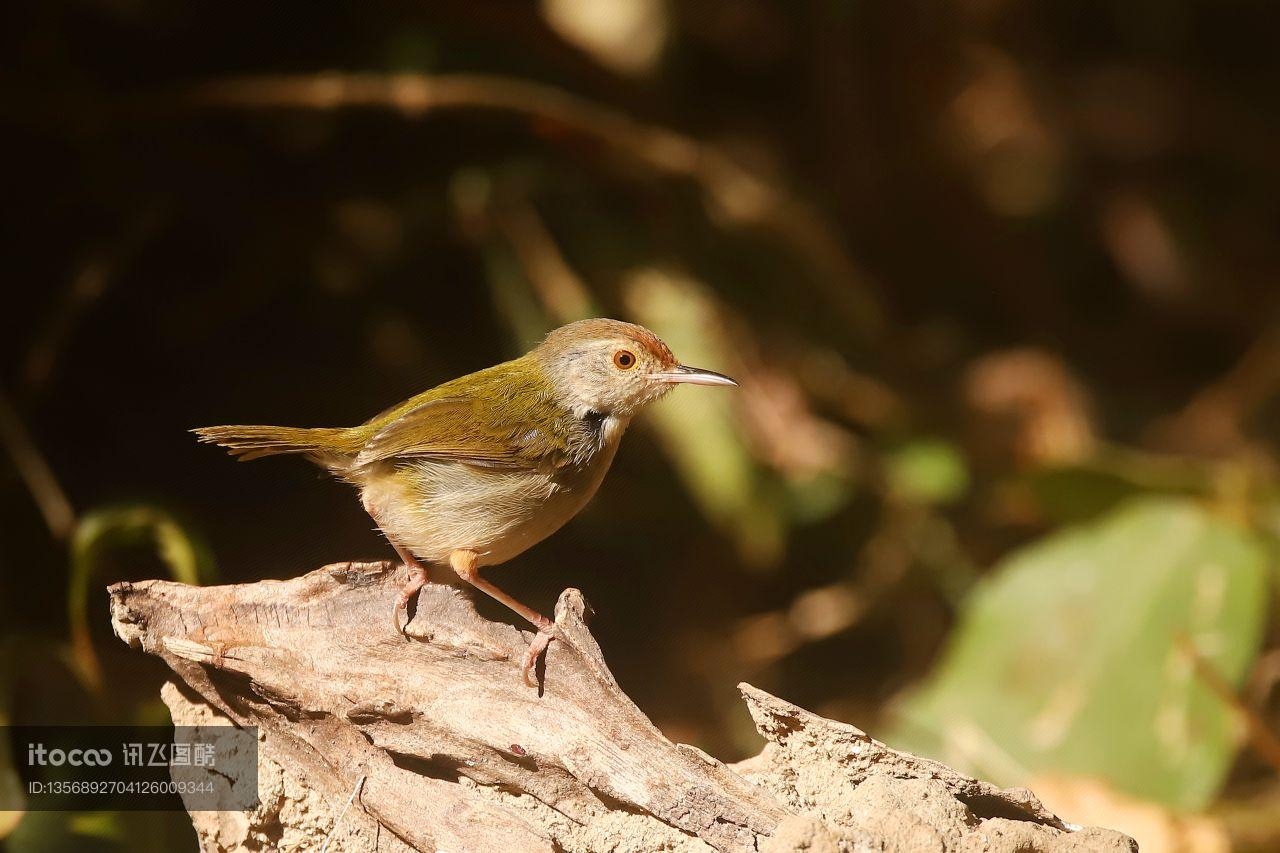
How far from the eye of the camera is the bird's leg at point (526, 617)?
188 cm

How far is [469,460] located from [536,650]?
Answer: 440 millimetres

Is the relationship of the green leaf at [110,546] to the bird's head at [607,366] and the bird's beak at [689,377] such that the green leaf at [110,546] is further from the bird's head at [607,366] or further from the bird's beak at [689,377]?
the bird's beak at [689,377]

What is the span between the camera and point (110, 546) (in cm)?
266

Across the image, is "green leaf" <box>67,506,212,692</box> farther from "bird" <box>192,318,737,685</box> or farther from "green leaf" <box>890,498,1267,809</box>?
"green leaf" <box>890,498,1267,809</box>

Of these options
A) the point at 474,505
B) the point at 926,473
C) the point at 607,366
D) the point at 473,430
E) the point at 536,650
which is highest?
the point at 926,473

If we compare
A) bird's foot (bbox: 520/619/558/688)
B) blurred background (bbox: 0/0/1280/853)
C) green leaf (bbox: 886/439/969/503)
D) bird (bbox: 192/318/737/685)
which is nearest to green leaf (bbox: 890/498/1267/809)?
blurred background (bbox: 0/0/1280/853)

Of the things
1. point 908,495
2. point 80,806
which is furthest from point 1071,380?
point 80,806

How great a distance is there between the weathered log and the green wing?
28 centimetres

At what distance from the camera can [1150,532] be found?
11.8 ft

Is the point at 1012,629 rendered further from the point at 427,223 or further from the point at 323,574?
the point at 323,574

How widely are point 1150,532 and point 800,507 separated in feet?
3.47

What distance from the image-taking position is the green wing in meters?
2.18

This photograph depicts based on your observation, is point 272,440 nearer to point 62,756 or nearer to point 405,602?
point 405,602

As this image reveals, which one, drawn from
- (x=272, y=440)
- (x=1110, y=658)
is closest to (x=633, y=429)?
(x=1110, y=658)
